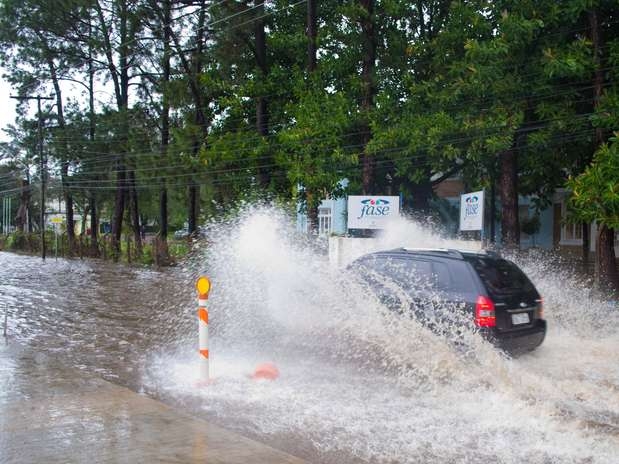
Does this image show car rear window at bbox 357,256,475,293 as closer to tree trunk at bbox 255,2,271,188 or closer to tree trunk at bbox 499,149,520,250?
tree trunk at bbox 499,149,520,250

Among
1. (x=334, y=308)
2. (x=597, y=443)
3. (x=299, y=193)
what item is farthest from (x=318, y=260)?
(x=299, y=193)

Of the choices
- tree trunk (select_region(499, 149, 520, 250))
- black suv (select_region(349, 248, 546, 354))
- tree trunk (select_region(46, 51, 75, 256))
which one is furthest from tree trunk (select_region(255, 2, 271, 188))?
tree trunk (select_region(46, 51, 75, 256))

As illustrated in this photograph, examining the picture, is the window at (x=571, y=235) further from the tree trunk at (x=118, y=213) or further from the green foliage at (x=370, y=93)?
the tree trunk at (x=118, y=213)

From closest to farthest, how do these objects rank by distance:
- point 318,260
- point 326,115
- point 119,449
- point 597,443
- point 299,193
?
point 119,449 < point 597,443 < point 318,260 < point 326,115 < point 299,193

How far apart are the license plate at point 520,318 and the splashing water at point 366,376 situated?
55cm

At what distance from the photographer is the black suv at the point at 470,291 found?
802 cm

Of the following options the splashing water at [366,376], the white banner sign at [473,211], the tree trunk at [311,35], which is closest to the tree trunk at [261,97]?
the tree trunk at [311,35]

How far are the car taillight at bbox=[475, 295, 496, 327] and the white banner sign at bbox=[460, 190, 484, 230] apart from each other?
767cm

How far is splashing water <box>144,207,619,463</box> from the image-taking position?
18.3 ft

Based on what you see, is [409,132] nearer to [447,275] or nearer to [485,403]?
[447,275]

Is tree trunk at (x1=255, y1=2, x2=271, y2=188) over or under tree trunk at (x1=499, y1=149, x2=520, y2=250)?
over

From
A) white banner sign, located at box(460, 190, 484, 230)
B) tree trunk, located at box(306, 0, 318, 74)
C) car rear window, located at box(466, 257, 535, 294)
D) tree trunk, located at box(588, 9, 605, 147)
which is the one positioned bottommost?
car rear window, located at box(466, 257, 535, 294)

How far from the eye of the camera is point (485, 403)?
6750mm

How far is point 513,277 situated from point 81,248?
1547 inches
